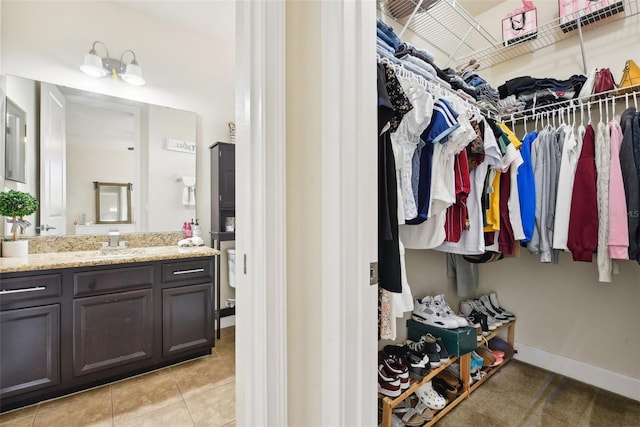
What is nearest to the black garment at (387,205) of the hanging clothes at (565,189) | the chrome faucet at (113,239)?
the hanging clothes at (565,189)

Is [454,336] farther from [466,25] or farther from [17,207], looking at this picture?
[17,207]

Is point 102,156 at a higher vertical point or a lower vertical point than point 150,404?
higher

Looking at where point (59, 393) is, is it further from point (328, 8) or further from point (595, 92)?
point (595, 92)

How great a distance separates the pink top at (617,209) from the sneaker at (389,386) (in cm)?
125

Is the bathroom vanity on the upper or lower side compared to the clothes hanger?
lower

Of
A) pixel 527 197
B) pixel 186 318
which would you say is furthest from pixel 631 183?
pixel 186 318

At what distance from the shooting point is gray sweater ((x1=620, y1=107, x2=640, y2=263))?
1.40 meters

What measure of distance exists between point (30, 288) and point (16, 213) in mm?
533

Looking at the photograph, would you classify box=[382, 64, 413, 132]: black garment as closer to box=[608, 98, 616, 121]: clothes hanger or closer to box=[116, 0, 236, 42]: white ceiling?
box=[608, 98, 616, 121]: clothes hanger

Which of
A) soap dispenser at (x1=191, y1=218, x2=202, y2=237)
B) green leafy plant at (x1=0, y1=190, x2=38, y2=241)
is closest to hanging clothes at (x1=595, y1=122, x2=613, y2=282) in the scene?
soap dispenser at (x1=191, y1=218, x2=202, y2=237)

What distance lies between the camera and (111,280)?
1815 mm

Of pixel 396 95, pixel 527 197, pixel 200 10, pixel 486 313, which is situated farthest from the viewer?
pixel 200 10

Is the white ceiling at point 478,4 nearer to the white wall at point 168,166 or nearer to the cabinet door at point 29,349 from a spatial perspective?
the white wall at point 168,166

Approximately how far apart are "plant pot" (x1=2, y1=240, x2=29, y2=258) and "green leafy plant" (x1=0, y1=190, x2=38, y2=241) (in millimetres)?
54
